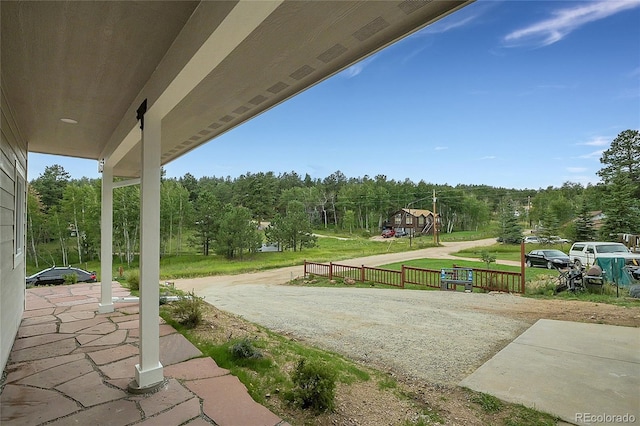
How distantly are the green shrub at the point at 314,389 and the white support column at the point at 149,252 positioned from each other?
99 centimetres

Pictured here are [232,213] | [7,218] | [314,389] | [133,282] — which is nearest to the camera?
[314,389]

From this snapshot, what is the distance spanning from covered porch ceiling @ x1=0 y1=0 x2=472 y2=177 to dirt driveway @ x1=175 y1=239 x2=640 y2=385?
9.51 feet

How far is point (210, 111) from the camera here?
8.00 feet

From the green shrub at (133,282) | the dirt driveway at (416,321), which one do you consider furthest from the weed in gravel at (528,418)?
the green shrub at (133,282)

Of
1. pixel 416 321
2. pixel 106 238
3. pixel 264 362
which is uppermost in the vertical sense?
pixel 106 238

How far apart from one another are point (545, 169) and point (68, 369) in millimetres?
27345

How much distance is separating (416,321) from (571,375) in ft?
8.28

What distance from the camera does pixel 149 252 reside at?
2.13 metres

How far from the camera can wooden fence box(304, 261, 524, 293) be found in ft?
28.5

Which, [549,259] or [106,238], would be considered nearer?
[106,238]

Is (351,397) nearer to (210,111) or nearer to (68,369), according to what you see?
(68,369)

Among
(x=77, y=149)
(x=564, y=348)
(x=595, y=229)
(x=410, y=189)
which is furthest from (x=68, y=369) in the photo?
(x=410, y=189)

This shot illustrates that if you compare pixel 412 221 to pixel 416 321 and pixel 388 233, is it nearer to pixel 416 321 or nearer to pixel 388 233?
pixel 388 233

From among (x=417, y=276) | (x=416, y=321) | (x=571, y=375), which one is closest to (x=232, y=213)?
(x=417, y=276)
